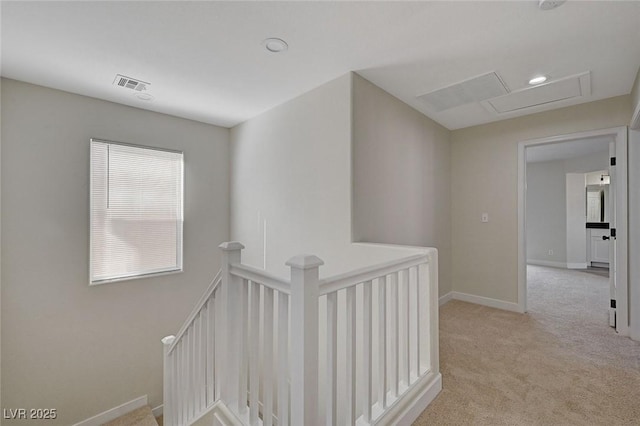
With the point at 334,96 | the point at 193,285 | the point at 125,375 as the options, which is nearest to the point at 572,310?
the point at 334,96

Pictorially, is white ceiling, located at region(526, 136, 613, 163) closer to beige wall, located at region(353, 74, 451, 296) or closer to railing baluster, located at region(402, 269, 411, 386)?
beige wall, located at region(353, 74, 451, 296)

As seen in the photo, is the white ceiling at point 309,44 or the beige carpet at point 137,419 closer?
the white ceiling at point 309,44

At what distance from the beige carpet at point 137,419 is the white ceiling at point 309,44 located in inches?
140

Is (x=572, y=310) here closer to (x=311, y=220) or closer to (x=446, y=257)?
(x=446, y=257)

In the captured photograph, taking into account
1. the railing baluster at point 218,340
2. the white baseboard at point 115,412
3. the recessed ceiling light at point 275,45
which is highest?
the recessed ceiling light at point 275,45

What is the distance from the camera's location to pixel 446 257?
13.0 feet

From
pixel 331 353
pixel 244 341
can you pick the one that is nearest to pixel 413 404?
pixel 331 353

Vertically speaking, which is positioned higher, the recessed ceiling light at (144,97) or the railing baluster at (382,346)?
the recessed ceiling light at (144,97)

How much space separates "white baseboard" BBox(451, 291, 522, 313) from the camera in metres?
3.50

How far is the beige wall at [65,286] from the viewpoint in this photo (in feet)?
8.54

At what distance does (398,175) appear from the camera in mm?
3080

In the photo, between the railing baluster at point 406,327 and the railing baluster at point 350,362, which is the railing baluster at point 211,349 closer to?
the railing baluster at point 350,362

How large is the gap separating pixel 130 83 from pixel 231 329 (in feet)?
8.57

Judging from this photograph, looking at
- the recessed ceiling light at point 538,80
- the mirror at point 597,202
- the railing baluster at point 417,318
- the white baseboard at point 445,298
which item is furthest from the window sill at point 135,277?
the mirror at point 597,202
